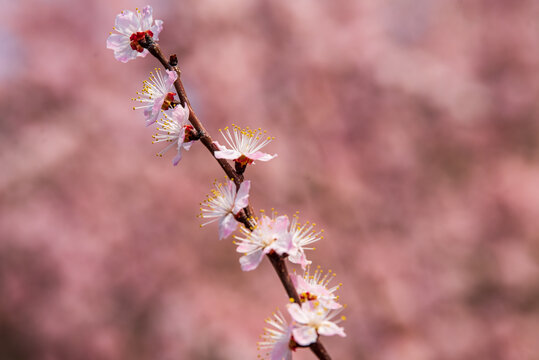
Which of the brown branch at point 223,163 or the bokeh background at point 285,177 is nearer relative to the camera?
the brown branch at point 223,163

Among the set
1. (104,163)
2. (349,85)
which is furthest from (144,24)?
(349,85)

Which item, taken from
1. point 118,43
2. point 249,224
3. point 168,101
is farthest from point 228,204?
point 118,43

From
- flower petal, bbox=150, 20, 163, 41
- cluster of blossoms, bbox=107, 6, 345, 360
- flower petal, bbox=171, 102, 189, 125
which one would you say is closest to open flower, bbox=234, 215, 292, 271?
cluster of blossoms, bbox=107, 6, 345, 360

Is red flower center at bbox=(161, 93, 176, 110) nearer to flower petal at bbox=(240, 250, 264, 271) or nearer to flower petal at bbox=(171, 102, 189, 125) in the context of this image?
flower petal at bbox=(171, 102, 189, 125)

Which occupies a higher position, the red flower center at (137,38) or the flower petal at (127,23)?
the flower petal at (127,23)

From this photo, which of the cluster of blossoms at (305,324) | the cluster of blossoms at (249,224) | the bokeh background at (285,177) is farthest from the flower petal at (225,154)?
the bokeh background at (285,177)

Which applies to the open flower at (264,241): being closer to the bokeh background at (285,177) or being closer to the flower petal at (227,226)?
the flower petal at (227,226)
